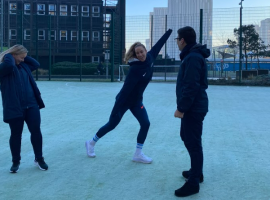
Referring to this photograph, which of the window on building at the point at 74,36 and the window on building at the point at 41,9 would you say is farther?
the window on building at the point at 41,9

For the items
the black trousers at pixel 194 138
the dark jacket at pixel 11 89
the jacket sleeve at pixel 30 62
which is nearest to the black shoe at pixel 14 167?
the dark jacket at pixel 11 89

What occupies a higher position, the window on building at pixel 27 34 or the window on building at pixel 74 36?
the window on building at pixel 74 36

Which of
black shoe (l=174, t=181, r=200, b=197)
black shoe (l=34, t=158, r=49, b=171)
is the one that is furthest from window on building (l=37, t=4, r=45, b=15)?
black shoe (l=174, t=181, r=200, b=197)

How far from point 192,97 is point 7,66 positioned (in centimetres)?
216

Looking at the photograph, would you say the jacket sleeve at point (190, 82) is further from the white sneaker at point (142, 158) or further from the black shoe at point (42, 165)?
the black shoe at point (42, 165)

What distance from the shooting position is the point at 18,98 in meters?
4.34

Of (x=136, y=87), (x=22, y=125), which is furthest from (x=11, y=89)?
(x=136, y=87)

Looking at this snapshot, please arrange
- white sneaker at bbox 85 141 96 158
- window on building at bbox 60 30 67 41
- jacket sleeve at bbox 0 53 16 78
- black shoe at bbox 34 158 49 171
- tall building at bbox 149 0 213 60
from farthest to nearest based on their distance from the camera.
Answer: window on building at bbox 60 30 67 41 < tall building at bbox 149 0 213 60 < white sneaker at bbox 85 141 96 158 < black shoe at bbox 34 158 49 171 < jacket sleeve at bbox 0 53 16 78

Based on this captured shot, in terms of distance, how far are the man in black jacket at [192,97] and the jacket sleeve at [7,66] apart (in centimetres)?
196

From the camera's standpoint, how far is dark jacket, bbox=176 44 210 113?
12.0ft

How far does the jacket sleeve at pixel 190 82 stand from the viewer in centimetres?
365

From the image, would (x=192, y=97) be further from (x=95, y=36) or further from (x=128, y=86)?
(x=95, y=36)

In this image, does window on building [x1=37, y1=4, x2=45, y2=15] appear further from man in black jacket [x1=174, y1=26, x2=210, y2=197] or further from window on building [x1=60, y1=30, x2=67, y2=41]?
man in black jacket [x1=174, y1=26, x2=210, y2=197]

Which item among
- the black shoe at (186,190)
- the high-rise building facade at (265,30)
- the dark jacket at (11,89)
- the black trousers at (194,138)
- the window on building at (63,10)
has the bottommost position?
the black shoe at (186,190)
